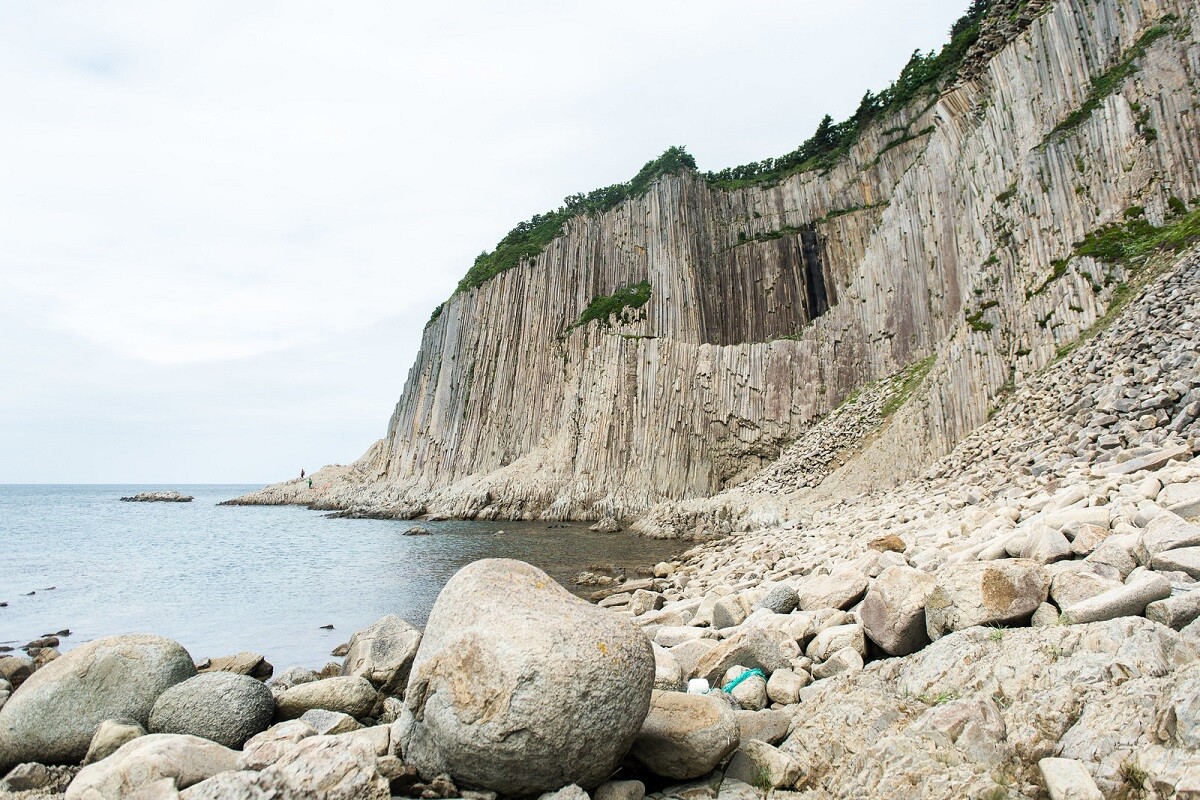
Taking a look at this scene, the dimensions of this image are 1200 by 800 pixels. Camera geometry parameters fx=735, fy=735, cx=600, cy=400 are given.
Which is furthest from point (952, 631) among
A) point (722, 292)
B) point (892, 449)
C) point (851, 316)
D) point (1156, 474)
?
point (722, 292)

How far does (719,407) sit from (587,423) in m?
8.01

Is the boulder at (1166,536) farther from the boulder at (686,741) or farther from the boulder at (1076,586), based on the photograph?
the boulder at (686,741)

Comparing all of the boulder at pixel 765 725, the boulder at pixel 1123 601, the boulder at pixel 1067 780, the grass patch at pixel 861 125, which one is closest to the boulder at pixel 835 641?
the boulder at pixel 765 725

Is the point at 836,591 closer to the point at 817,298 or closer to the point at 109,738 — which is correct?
the point at 109,738

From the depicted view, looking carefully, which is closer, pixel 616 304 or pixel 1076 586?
pixel 1076 586

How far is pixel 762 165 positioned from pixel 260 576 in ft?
149

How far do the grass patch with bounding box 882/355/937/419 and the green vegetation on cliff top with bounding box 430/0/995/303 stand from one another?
1914cm

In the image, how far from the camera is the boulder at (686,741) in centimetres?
492

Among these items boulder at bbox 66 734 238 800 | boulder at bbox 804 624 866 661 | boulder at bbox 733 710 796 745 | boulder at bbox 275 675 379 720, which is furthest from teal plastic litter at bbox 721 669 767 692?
boulder at bbox 66 734 238 800

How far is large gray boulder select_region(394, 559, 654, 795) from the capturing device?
14.9 ft

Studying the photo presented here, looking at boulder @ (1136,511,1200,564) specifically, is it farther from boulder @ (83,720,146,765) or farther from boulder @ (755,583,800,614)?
boulder @ (83,720,146,765)

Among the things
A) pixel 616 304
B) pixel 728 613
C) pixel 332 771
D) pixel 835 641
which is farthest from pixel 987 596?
pixel 616 304

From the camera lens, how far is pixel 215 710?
6629 mm

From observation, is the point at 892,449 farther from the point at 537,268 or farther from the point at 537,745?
the point at 537,268
